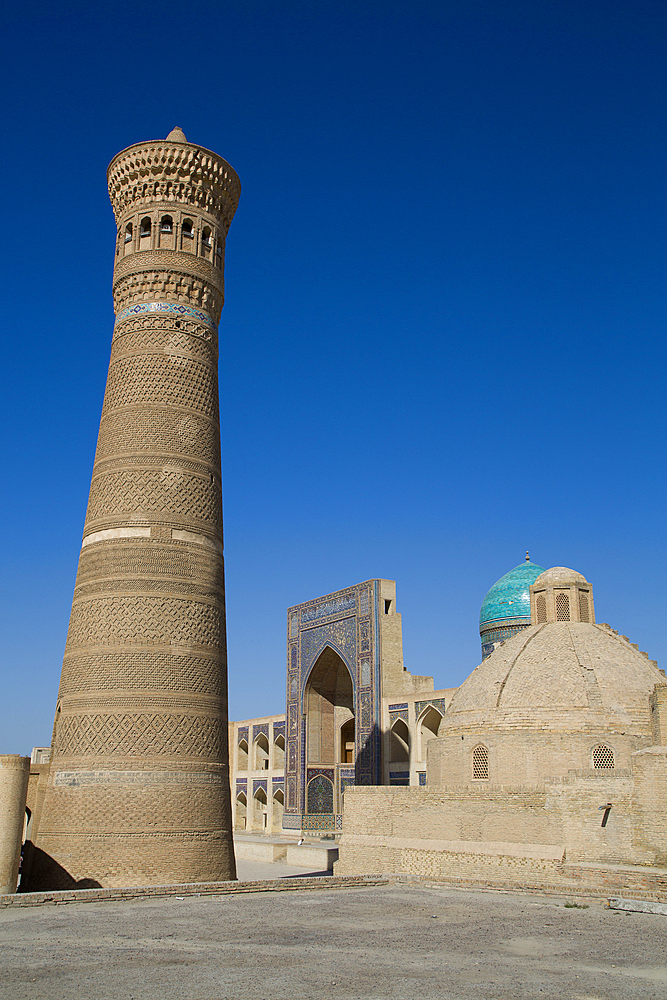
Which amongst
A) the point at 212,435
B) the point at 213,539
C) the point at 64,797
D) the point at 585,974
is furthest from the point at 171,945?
the point at 212,435

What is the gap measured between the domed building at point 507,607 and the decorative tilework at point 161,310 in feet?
54.9

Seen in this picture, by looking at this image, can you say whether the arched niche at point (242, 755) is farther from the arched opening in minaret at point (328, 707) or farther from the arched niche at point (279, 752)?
the arched opening in minaret at point (328, 707)

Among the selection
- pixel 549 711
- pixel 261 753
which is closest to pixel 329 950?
pixel 549 711

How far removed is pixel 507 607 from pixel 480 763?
524 inches

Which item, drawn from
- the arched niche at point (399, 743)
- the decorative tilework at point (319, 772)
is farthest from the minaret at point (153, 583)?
the decorative tilework at point (319, 772)

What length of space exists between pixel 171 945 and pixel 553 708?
8.46m

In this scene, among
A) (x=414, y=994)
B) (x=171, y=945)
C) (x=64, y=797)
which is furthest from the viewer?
(x=64, y=797)

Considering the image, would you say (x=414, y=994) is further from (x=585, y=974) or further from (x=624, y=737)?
(x=624, y=737)

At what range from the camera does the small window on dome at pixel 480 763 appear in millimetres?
13641

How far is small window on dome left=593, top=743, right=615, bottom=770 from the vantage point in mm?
12820

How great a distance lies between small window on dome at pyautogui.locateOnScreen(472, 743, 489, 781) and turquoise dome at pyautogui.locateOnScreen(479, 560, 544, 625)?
501 inches

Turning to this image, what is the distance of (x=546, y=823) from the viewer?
11586 mm

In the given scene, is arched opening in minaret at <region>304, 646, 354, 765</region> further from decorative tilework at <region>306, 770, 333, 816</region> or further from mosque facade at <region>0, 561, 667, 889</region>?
mosque facade at <region>0, 561, 667, 889</region>

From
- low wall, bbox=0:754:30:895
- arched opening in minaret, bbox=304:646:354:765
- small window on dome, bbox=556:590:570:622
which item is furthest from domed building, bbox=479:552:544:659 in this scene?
low wall, bbox=0:754:30:895
